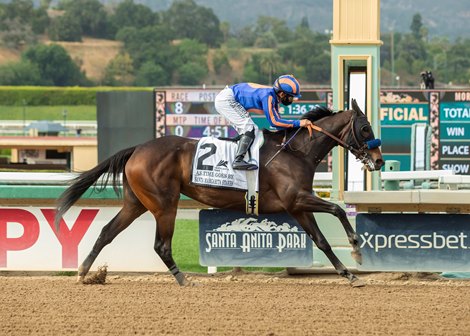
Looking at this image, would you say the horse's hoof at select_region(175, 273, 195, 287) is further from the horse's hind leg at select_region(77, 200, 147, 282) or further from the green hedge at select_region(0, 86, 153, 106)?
the green hedge at select_region(0, 86, 153, 106)

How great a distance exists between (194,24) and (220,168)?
152995 mm

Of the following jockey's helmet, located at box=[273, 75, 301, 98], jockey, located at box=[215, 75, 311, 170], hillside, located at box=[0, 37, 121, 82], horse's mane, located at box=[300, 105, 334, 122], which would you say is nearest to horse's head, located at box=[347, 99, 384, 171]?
horse's mane, located at box=[300, 105, 334, 122]

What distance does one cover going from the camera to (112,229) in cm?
1014

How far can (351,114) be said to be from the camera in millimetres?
10039

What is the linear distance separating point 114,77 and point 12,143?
81031 millimetres

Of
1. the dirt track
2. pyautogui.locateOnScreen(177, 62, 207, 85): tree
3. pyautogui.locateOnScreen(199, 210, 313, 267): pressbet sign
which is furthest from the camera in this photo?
pyautogui.locateOnScreen(177, 62, 207, 85): tree

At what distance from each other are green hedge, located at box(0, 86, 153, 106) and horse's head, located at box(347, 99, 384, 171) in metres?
68.3

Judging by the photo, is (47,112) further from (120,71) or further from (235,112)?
(235,112)

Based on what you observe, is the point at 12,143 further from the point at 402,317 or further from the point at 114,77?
the point at 114,77

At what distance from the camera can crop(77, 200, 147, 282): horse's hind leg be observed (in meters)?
10.1

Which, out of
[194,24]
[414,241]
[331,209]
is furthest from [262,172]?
[194,24]

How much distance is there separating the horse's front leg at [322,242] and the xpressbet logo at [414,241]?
608 millimetres

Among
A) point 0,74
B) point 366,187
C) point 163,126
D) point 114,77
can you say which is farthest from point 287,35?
point 366,187

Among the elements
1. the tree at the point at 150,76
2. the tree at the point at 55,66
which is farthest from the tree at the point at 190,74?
the tree at the point at 55,66
